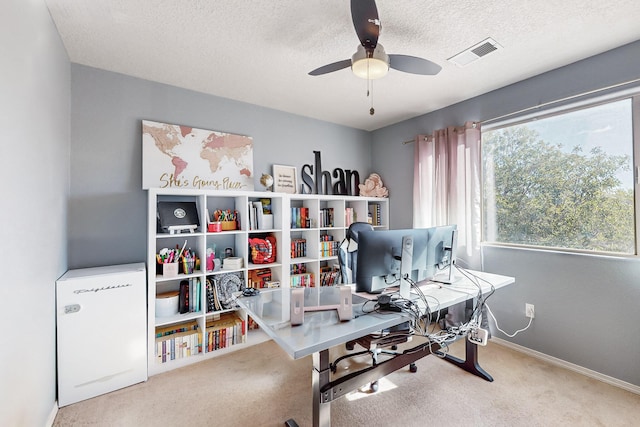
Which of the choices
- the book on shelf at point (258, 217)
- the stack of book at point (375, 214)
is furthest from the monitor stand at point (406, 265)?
the stack of book at point (375, 214)

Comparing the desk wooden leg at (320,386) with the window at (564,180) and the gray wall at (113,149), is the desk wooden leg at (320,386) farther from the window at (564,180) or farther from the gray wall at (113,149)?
the window at (564,180)

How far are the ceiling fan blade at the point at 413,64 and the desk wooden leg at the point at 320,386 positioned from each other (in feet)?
5.82

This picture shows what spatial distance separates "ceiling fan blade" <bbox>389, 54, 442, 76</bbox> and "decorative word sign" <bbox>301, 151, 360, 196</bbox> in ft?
5.96

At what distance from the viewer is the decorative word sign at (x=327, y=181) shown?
338 centimetres

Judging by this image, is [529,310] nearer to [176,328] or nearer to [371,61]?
[371,61]

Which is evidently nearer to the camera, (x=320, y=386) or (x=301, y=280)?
(x=320, y=386)

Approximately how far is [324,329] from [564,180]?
247 cm

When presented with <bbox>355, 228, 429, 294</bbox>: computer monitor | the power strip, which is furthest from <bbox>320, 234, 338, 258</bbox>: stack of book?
the power strip

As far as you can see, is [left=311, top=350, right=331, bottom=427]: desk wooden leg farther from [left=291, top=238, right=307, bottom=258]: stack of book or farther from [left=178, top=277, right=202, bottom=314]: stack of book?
[left=291, top=238, right=307, bottom=258]: stack of book

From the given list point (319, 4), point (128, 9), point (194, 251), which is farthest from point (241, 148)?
point (319, 4)

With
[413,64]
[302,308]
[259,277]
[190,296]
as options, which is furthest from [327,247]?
[413,64]

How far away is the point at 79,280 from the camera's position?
5.98ft

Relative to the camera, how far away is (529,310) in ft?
7.98

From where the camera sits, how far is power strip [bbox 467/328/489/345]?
1.67 metres
